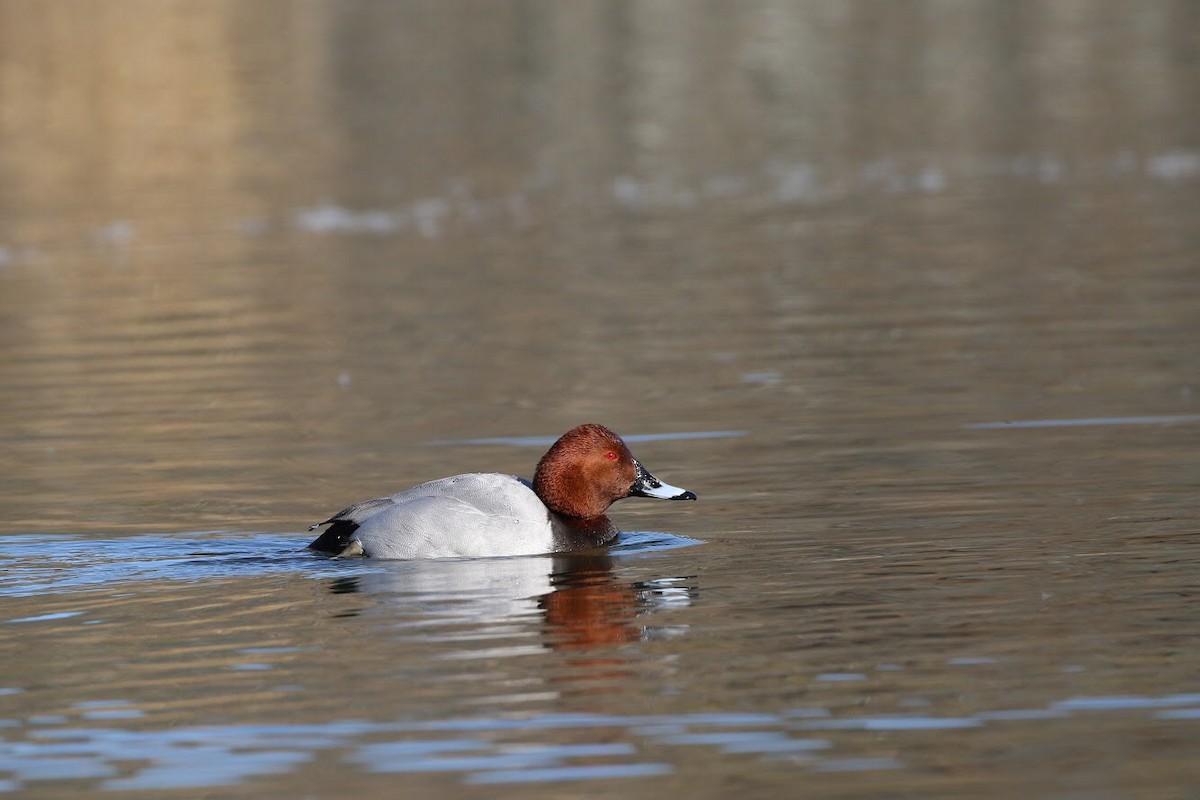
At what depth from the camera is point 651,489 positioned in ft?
33.6

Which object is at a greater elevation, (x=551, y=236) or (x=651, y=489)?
(x=551, y=236)

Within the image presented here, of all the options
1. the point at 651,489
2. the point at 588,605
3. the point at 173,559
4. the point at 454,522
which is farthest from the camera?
the point at 651,489

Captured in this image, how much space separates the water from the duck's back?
18cm

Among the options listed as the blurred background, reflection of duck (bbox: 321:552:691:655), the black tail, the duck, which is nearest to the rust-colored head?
the duck

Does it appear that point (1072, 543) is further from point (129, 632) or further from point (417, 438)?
point (417, 438)

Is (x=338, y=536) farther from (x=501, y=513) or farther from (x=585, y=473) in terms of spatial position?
(x=585, y=473)

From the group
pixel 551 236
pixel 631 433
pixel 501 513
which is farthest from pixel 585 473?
pixel 551 236

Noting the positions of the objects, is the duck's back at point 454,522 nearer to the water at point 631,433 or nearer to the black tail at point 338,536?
the black tail at point 338,536

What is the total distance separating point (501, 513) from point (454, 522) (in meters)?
0.23

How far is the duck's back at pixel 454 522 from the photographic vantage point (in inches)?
383

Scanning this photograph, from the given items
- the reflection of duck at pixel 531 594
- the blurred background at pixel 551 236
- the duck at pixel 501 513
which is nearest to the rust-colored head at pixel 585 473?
the duck at pixel 501 513

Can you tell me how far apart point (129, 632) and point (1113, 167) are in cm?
2029

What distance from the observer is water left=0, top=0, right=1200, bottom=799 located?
6.70 m

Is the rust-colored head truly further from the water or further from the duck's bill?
the water
